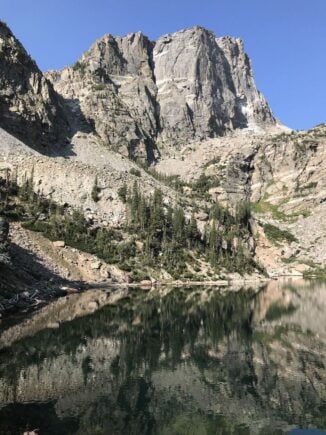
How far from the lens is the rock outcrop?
170 meters

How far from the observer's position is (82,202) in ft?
401

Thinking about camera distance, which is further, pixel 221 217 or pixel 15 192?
pixel 221 217

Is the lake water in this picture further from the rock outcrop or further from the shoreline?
the rock outcrop

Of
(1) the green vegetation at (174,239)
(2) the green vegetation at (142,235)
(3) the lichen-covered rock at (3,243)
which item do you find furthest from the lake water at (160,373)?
(1) the green vegetation at (174,239)

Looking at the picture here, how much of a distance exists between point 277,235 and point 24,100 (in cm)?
10987

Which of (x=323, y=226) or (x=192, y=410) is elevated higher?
(x=323, y=226)

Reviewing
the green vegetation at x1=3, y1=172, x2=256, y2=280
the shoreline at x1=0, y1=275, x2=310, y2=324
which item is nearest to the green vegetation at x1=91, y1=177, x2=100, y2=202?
the green vegetation at x1=3, y1=172, x2=256, y2=280

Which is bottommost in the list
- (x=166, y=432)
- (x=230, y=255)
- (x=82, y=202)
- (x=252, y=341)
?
(x=166, y=432)

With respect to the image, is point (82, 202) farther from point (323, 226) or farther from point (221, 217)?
point (323, 226)

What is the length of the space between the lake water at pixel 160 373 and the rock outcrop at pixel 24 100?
130854 millimetres

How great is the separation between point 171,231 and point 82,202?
82.4 feet

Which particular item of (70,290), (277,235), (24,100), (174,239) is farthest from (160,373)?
(24,100)

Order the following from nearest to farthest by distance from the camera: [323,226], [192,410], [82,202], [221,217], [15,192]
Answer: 1. [192,410]
2. [15,192]
3. [82,202]
4. [221,217]
5. [323,226]

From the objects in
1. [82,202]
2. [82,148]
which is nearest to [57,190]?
[82,202]
